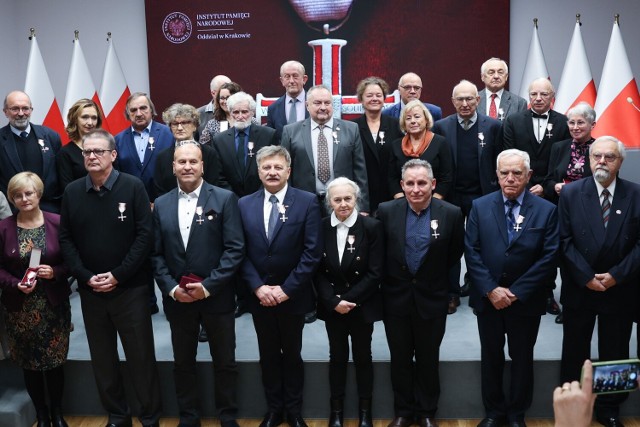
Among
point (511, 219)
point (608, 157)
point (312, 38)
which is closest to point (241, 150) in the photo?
point (511, 219)

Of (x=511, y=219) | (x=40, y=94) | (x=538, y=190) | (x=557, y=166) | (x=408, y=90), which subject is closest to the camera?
(x=511, y=219)

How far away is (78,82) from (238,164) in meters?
3.38

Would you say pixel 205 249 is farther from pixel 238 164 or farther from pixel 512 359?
pixel 512 359

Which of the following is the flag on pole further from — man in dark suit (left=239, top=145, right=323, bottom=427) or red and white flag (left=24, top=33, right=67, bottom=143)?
red and white flag (left=24, top=33, right=67, bottom=143)

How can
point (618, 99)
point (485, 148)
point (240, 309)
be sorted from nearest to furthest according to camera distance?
point (485, 148) → point (240, 309) → point (618, 99)

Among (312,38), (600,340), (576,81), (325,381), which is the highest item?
(312,38)

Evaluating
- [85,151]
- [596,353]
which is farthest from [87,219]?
[596,353]

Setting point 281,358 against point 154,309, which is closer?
point 281,358

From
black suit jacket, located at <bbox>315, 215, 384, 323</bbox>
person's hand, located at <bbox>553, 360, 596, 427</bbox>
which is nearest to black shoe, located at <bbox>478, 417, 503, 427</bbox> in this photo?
black suit jacket, located at <bbox>315, 215, 384, 323</bbox>

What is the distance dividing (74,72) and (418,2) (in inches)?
144

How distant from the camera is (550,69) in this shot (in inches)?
306

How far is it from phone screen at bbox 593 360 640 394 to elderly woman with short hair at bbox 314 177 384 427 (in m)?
2.26

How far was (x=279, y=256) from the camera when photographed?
442 centimetres

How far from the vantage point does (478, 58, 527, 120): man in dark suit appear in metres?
5.94
